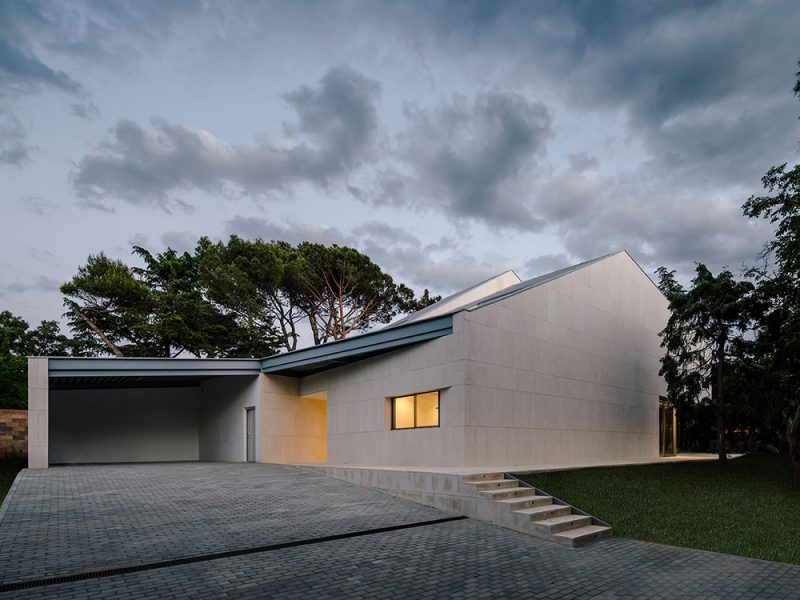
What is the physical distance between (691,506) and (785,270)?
6.83 meters

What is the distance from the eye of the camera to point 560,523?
809 cm

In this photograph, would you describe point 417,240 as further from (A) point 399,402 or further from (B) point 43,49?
(B) point 43,49

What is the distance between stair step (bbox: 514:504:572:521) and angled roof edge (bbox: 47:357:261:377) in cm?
1170

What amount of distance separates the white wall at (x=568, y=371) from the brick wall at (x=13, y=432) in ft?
52.3

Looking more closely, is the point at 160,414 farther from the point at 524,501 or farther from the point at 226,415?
the point at 524,501

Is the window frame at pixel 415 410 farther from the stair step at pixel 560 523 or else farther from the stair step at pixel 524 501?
the stair step at pixel 560 523

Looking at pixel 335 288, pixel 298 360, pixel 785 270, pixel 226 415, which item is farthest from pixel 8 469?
pixel 785 270

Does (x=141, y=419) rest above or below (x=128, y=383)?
below

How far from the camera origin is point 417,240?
34.7m

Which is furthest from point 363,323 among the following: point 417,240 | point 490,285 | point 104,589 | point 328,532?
point 104,589

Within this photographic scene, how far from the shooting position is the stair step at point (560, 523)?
8.00 meters

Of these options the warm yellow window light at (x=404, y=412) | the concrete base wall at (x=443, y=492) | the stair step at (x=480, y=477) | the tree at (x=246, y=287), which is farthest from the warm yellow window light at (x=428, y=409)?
the tree at (x=246, y=287)

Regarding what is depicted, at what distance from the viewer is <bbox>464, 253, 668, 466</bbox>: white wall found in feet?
44.2

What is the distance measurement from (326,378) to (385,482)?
22.9 ft
